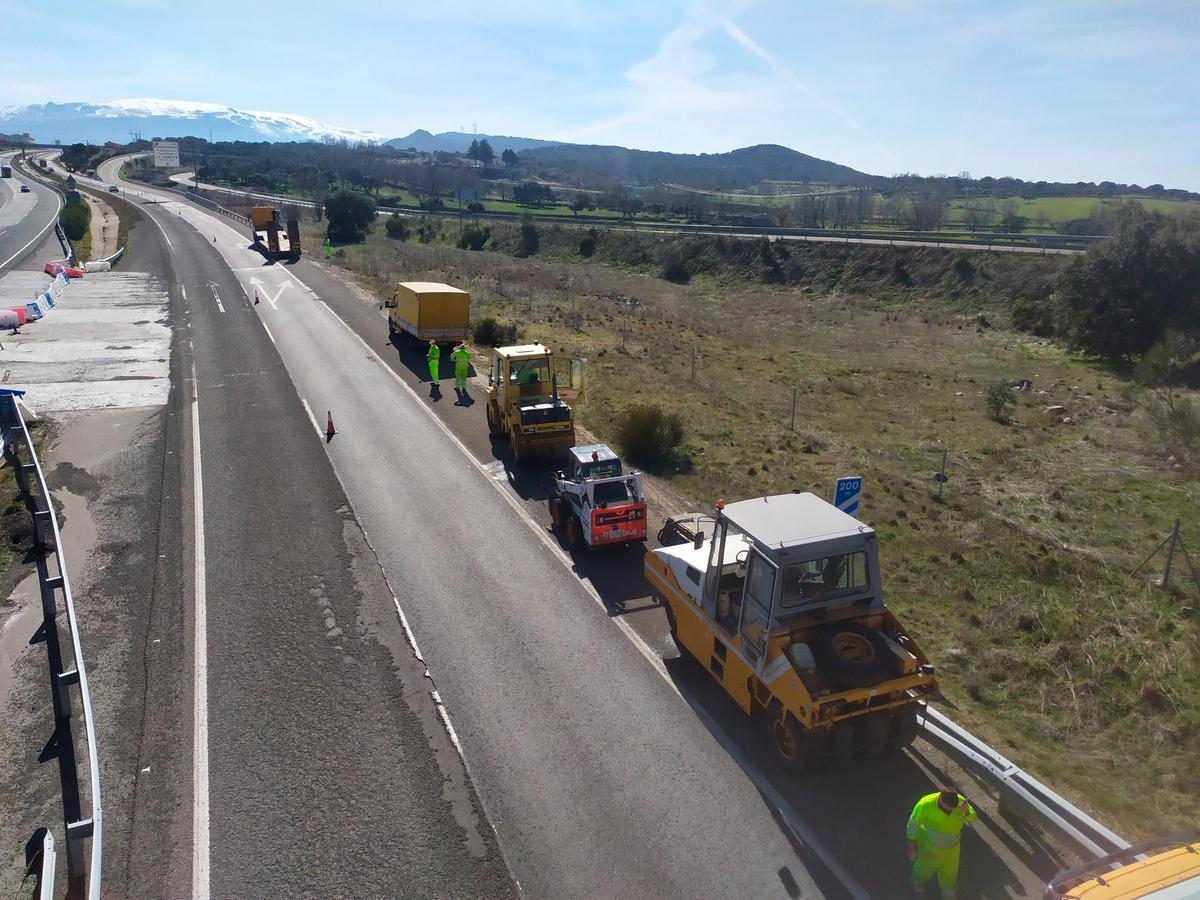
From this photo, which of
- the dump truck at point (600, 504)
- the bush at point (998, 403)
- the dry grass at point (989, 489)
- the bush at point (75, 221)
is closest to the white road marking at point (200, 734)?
the dump truck at point (600, 504)

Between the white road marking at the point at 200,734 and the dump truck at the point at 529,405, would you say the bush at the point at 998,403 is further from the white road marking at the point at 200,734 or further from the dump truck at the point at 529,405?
the white road marking at the point at 200,734

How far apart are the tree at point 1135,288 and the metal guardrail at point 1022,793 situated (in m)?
34.5

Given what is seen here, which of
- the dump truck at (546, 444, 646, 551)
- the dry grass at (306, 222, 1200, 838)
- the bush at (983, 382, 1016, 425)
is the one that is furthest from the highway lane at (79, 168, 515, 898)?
the bush at (983, 382, 1016, 425)

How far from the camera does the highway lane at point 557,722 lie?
27.1 feet

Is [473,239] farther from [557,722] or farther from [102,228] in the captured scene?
[557,722]

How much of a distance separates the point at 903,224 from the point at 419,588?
316 ft

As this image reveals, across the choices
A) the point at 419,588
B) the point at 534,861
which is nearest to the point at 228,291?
the point at 419,588

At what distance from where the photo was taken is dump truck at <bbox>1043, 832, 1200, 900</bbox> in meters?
5.89

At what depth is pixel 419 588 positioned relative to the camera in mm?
13883

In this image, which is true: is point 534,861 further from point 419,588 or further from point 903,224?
point 903,224

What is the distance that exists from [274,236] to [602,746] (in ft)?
188

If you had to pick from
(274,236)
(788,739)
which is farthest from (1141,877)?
(274,236)

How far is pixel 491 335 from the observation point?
34.4 metres

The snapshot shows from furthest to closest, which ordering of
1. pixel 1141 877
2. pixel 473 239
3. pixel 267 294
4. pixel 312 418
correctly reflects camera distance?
pixel 473 239, pixel 267 294, pixel 312 418, pixel 1141 877
